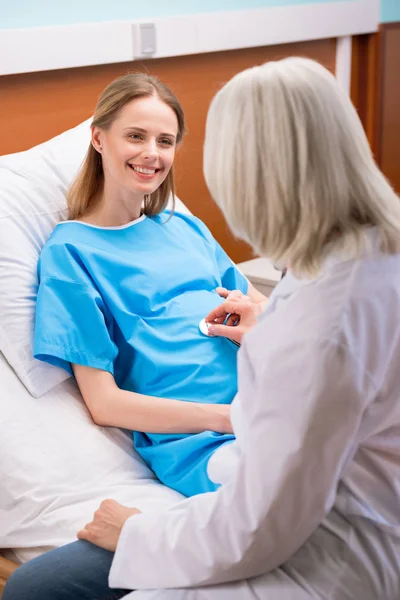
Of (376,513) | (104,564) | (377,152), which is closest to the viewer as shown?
(376,513)

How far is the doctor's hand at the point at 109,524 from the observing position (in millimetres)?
1396

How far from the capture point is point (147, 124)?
201 cm

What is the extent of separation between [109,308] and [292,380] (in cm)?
86

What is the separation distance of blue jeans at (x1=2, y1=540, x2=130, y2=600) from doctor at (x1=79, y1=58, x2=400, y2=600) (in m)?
0.29

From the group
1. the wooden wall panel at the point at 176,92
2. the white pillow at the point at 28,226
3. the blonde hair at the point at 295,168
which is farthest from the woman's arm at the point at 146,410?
the wooden wall panel at the point at 176,92

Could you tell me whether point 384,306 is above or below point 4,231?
above

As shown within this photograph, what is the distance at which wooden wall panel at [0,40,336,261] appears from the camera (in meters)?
2.57

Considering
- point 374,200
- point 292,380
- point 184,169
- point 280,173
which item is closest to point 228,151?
point 280,173

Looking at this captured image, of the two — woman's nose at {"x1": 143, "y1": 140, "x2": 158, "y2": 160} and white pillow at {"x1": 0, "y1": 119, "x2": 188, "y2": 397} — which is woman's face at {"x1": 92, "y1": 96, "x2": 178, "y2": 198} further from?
white pillow at {"x1": 0, "y1": 119, "x2": 188, "y2": 397}

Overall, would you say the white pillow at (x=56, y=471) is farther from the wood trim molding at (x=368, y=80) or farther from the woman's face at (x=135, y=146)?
the wood trim molding at (x=368, y=80)

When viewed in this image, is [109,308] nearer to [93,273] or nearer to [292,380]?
[93,273]

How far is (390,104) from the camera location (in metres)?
3.86

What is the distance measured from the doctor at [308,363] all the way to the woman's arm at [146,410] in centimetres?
55

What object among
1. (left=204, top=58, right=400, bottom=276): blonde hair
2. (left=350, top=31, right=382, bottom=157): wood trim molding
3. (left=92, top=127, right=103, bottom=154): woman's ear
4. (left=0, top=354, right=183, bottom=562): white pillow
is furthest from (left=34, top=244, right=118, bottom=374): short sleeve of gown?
(left=350, top=31, right=382, bottom=157): wood trim molding
